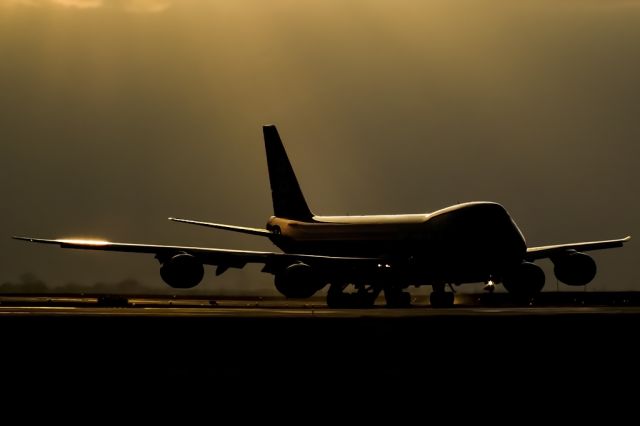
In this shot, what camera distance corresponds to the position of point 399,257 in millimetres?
64188

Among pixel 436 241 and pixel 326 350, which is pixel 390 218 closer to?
pixel 436 241

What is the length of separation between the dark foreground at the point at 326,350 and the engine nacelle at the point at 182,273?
22.6 metres

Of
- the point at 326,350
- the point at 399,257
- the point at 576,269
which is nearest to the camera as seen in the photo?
the point at 326,350

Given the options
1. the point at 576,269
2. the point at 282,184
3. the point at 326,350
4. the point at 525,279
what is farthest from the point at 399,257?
the point at 326,350

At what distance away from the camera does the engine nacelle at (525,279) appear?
59.3m

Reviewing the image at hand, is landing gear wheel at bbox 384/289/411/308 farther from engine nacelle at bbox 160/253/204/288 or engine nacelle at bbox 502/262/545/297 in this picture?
engine nacelle at bbox 160/253/204/288

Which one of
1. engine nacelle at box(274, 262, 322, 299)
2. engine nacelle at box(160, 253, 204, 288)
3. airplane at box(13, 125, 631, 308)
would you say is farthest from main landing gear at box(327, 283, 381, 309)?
Answer: engine nacelle at box(160, 253, 204, 288)

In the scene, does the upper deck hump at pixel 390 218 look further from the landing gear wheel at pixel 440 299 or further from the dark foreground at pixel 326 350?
the dark foreground at pixel 326 350

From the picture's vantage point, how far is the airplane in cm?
5881

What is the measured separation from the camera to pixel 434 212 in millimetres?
65688

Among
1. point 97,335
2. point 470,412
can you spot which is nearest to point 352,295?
point 97,335

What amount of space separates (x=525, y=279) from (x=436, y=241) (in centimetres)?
572

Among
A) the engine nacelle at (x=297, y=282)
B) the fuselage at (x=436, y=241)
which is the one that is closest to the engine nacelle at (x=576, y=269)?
the fuselage at (x=436, y=241)

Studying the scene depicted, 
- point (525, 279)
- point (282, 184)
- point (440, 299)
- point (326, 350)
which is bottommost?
point (440, 299)
